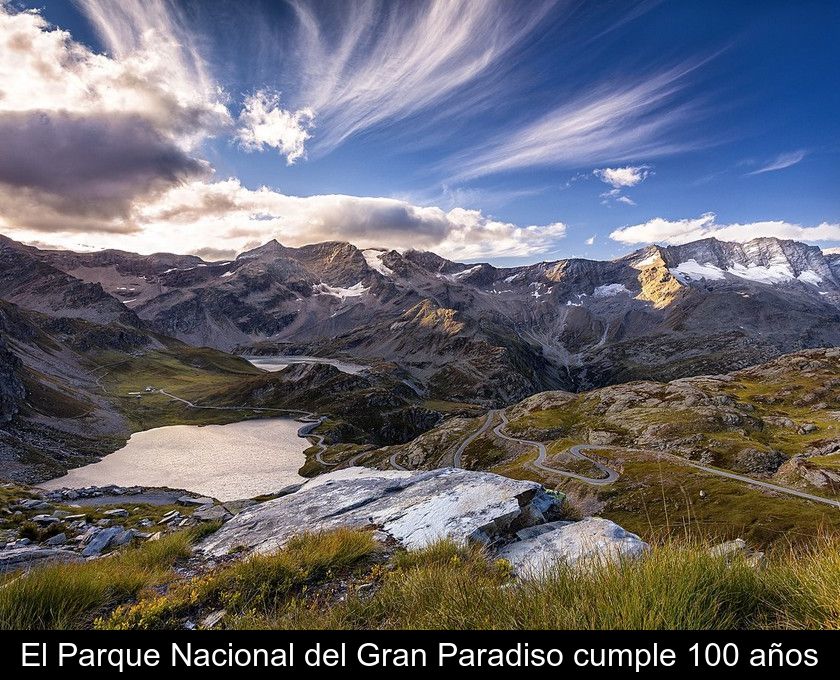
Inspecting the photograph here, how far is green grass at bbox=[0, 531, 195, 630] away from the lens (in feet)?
15.8

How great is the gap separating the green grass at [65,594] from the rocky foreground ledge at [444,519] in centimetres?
271

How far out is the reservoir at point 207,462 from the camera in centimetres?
10188

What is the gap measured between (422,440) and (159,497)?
280 ft

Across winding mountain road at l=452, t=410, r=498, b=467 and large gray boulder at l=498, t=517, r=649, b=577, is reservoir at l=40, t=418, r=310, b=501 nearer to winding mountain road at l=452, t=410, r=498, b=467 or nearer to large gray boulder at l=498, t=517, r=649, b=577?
winding mountain road at l=452, t=410, r=498, b=467

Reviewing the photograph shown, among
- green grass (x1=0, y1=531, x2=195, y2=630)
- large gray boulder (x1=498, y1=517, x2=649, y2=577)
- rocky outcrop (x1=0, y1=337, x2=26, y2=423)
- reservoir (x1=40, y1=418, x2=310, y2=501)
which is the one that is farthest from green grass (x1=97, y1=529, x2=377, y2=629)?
rocky outcrop (x1=0, y1=337, x2=26, y2=423)

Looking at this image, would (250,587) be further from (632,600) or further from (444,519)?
(632,600)

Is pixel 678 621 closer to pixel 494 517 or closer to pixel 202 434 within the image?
pixel 494 517

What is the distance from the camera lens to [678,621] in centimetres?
374

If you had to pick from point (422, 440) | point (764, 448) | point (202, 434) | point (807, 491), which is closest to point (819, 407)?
point (764, 448)

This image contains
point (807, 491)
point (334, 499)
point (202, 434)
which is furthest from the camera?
point (202, 434)

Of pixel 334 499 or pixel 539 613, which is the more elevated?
pixel 539 613
